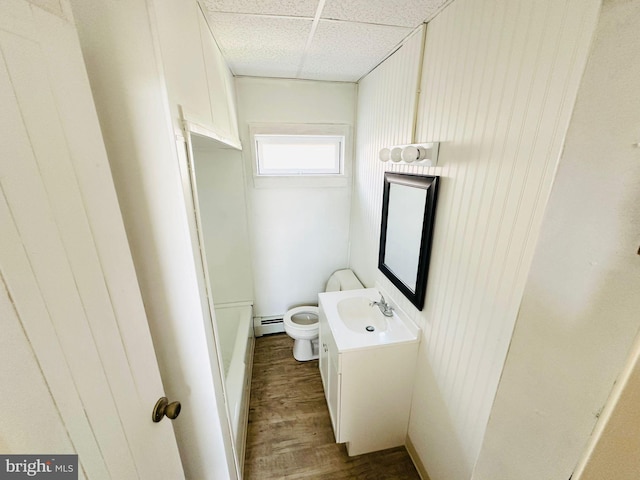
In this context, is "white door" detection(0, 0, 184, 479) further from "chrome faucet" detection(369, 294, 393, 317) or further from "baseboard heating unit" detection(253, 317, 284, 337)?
"baseboard heating unit" detection(253, 317, 284, 337)

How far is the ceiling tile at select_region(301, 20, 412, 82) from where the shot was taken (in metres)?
1.28

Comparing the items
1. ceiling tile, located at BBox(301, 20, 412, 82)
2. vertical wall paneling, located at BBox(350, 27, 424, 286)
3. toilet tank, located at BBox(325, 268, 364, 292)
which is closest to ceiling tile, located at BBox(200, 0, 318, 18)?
ceiling tile, located at BBox(301, 20, 412, 82)

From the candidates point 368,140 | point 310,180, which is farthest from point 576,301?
point 310,180

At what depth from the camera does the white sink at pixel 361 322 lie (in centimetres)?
145

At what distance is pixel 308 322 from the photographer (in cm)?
265

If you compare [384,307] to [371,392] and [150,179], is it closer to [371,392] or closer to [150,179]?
[371,392]

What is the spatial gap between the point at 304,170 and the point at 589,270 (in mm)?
2287

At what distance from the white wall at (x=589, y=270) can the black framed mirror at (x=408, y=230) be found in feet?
2.99

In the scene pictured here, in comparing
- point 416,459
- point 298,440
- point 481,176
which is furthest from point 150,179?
point 416,459

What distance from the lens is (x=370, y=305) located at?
1.84 meters

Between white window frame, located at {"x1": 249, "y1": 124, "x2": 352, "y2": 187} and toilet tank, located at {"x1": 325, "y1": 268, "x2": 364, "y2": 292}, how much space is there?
2.93ft

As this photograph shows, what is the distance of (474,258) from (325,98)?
1901 mm

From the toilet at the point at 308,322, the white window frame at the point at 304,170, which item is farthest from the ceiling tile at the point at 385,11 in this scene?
the toilet at the point at 308,322

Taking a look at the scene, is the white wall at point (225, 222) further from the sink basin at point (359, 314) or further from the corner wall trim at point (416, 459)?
the corner wall trim at point (416, 459)
